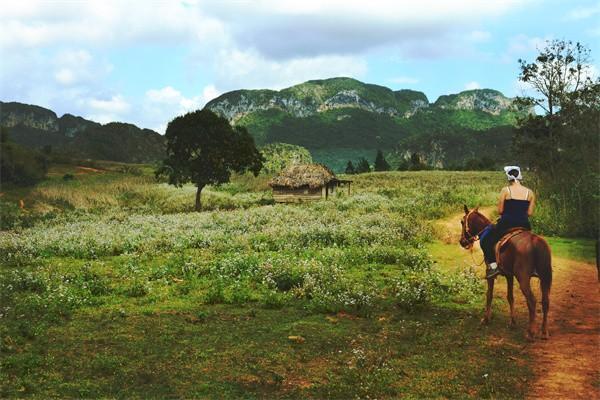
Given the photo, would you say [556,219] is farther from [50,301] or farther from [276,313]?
[50,301]

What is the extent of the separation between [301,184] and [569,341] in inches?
1705

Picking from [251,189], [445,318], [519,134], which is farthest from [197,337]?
[251,189]

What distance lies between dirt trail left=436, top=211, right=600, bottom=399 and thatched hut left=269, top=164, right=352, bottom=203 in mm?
36865

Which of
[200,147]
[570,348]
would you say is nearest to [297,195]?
[200,147]

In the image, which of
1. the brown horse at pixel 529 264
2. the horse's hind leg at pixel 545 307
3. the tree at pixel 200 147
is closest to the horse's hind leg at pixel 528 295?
the brown horse at pixel 529 264

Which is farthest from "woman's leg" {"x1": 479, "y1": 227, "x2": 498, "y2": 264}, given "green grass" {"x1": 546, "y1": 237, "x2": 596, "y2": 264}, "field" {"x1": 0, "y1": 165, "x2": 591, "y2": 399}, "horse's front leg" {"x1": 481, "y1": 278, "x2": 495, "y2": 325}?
"green grass" {"x1": 546, "y1": 237, "x2": 596, "y2": 264}

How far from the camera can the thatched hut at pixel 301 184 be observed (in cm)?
5380

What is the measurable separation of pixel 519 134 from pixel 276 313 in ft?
104

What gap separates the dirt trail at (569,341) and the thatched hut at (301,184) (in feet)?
121

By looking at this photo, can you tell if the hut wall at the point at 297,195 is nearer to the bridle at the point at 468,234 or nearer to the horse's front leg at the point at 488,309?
the bridle at the point at 468,234

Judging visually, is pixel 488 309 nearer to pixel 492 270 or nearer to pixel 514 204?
pixel 492 270

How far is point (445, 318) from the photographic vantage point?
12656 millimetres

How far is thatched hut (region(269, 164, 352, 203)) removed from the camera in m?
53.8

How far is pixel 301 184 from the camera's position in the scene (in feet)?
176
